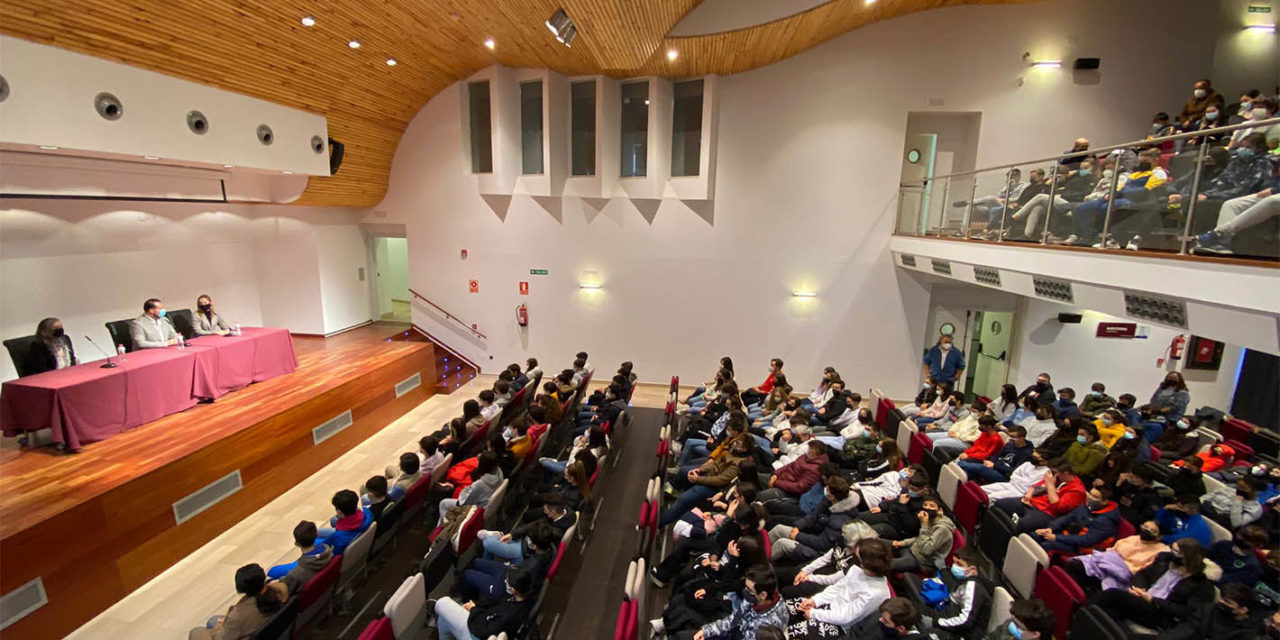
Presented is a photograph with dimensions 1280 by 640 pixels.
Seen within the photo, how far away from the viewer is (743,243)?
9.38 metres

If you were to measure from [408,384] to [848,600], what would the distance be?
24.9 ft

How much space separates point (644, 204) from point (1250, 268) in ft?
24.6

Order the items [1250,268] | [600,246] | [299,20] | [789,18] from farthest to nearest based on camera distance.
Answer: [600,246]
[789,18]
[299,20]
[1250,268]

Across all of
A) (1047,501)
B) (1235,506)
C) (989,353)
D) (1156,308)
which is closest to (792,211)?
(989,353)

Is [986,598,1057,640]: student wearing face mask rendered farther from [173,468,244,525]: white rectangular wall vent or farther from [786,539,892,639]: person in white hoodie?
[173,468,244,525]: white rectangular wall vent

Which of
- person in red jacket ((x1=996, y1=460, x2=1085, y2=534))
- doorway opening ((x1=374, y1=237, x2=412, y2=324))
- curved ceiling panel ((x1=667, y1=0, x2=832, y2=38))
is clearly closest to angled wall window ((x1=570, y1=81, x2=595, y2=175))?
curved ceiling panel ((x1=667, y1=0, x2=832, y2=38))

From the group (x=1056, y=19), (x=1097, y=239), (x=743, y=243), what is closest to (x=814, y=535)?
(x=1097, y=239)

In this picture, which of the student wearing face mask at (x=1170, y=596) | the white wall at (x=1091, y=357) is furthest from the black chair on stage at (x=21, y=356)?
the white wall at (x=1091, y=357)

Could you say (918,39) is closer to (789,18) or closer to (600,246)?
(789,18)

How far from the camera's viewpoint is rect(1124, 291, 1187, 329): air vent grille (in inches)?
160

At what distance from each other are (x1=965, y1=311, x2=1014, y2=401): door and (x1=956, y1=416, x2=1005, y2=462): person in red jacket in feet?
14.9

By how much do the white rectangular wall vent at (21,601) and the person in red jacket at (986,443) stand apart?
8237 mm

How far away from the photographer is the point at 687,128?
9219 millimetres

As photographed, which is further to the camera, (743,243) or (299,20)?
(743,243)
